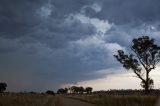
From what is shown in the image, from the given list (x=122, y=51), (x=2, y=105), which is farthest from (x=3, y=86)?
(x=2, y=105)

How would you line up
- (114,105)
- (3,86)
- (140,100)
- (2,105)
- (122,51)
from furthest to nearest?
(3,86) → (122,51) → (140,100) → (114,105) → (2,105)

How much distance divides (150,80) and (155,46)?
24.8 feet

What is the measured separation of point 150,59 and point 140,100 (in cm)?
2772

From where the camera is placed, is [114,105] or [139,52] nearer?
[114,105]

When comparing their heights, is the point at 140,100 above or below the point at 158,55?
below

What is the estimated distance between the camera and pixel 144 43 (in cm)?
5869

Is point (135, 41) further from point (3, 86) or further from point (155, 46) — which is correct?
point (3, 86)

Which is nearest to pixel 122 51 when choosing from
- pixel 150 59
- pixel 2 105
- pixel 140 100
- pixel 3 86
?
pixel 150 59

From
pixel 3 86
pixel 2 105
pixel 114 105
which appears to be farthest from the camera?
pixel 3 86

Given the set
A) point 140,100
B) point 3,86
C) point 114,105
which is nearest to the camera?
point 114,105

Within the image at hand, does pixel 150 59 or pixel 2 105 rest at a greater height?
pixel 150 59

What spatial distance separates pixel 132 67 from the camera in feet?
202

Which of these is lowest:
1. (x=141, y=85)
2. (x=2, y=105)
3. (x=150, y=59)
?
(x=2, y=105)

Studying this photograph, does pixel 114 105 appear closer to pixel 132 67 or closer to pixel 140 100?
pixel 140 100
